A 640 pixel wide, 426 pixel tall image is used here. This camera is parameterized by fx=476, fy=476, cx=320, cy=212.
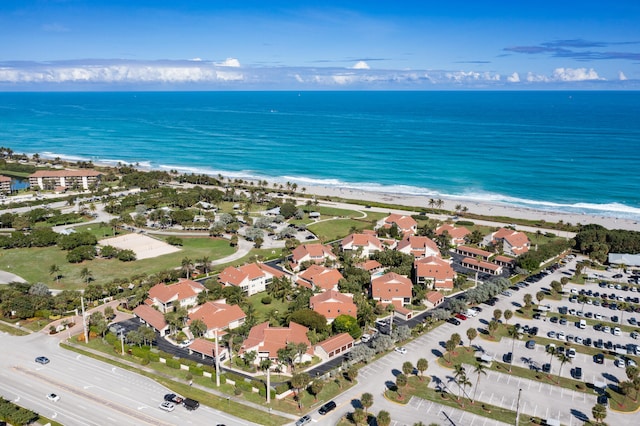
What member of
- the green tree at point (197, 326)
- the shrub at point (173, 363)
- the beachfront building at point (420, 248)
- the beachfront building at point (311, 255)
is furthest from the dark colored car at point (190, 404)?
the beachfront building at point (420, 248)

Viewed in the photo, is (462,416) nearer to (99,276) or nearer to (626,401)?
A: (626,401)

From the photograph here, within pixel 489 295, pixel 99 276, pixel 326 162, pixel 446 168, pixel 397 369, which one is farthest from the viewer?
pixel 326 162

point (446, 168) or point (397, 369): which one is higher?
point (446, 168)

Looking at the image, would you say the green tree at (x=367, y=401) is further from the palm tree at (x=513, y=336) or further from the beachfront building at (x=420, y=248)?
the beachfront building at (x=420, y=248)

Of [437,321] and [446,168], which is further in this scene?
[446,168]

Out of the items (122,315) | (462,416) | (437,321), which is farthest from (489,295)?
(122,315)

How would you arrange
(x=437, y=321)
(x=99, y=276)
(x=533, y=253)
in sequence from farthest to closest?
(x=533, y=253) < (x=99, y=276) < (x=437, y=321)
